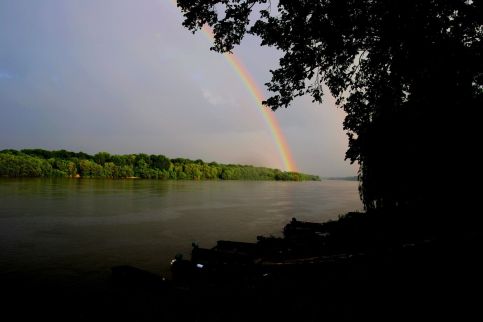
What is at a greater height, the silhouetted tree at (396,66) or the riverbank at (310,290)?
the silhouetted tree at (396,66)

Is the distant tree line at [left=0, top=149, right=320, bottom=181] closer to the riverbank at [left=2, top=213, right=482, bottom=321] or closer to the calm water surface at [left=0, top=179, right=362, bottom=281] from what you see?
the calm water surface at [left=0, top=179, right=362, bottom=281]

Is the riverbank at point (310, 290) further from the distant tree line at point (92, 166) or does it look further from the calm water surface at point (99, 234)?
the distant tree line at point (92, 166)

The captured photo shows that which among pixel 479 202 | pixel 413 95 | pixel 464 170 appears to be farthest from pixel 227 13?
pixel 479 202

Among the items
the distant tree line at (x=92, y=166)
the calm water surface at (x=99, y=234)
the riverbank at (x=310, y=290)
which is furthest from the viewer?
the distant tree line at (x=92, y=166)

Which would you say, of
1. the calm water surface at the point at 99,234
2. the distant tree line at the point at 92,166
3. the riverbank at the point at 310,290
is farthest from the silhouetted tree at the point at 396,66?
the distant tree line at the point at 92,166

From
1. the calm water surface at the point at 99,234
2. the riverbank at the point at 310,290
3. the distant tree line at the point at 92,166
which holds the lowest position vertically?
the calm water surface at the point at 99,234

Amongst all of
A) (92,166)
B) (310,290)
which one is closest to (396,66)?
(310,290)

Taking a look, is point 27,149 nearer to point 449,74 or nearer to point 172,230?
point 172,230

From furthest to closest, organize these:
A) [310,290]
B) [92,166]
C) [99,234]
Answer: [92,166], [99,234], [310,290]

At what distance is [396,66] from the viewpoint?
9.17 meters

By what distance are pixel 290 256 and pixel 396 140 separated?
660 cm

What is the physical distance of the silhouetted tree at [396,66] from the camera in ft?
27.3

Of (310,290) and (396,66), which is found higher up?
(396,66)

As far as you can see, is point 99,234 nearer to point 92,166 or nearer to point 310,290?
point 310,290
